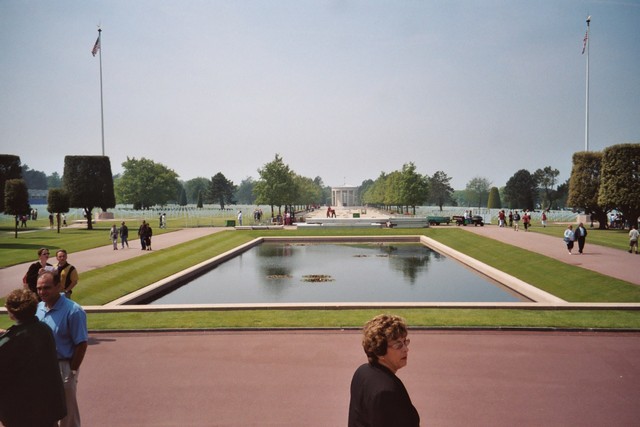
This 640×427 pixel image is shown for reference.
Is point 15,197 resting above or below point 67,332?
above

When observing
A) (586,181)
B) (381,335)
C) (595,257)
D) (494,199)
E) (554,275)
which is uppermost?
(586,181)

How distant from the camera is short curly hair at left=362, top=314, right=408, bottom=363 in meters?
3.26

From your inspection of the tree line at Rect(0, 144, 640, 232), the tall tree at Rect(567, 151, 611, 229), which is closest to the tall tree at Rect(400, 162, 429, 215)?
the tree line at Rect(0, 144, 640, 232)

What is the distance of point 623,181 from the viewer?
38.7 m

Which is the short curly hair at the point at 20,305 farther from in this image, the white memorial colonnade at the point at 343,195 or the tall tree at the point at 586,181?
the white memorial colonnade at the point at 343,195

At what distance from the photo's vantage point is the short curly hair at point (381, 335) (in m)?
3.26

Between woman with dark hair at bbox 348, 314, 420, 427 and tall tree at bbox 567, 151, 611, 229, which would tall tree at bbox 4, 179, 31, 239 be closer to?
woman with dark hair at bbox 348, 314, 420, 427

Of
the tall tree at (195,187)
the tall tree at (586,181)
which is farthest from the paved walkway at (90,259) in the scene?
the tall tree at (195,187)

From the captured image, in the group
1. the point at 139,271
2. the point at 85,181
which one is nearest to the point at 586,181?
the point at 139,271

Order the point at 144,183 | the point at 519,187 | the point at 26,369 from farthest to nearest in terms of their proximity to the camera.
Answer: the point at 519,187 < the point at 144,183 < the point at 26,369

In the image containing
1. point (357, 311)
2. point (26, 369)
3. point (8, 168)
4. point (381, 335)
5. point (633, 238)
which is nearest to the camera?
point (381, 335)

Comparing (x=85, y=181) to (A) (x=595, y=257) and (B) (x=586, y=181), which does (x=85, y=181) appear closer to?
(A) (x=595, y=257)

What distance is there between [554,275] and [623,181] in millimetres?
24785

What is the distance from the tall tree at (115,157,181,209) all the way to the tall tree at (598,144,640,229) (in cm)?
7258
